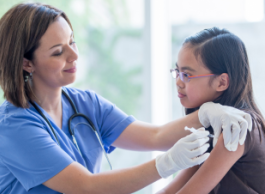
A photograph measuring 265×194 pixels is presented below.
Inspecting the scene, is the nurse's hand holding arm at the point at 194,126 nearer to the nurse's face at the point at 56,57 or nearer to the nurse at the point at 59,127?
the nurse at the point at 59,127

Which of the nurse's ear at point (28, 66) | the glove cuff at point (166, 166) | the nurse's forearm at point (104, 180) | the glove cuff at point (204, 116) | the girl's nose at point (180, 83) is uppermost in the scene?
the nurse's ear at point (28, 66)

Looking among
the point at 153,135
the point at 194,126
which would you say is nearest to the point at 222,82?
the point at 194,126

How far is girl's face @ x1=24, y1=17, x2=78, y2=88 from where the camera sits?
53.2 inches

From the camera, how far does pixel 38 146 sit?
1.19 metres

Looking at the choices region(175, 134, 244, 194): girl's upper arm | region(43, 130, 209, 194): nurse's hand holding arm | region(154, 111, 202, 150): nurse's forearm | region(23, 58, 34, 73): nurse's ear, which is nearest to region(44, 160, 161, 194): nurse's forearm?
region(43, 130, 209, 194): nurse's hand holding arm

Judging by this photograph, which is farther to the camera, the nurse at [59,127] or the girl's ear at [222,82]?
the girl's ear at [222,82]

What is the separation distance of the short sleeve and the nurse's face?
26 centimetres

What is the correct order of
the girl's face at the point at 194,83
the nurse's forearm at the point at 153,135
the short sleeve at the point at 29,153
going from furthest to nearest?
the nurse's forearm at the point at 153,135
the girl's face at the point at 194,83
the short sleeve at the point at 29,153

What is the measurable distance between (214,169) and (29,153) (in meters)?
0.77

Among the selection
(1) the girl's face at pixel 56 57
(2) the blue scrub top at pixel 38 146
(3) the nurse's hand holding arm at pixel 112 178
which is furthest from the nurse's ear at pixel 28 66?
(3) the nurse's hand holding arm at pixel 112 178

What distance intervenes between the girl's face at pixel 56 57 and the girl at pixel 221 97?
21.0 inches

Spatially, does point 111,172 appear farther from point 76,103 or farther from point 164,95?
point 164,95

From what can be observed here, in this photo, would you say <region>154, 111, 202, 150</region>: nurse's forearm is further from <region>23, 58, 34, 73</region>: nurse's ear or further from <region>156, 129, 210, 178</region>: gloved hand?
<region>23, 58, 34, 73</region>: nurse's ear

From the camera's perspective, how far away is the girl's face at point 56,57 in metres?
1.35
